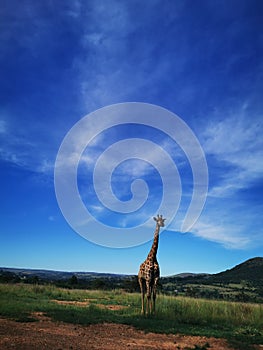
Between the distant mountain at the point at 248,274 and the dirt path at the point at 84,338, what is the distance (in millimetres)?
38442

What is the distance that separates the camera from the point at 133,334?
9.58 meters

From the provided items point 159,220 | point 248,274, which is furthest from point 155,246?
point 248,274

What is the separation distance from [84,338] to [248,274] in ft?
165

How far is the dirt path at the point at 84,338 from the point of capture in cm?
746

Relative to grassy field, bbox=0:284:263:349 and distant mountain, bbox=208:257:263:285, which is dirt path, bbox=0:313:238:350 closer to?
grassy field, bbox=0:284:263:349

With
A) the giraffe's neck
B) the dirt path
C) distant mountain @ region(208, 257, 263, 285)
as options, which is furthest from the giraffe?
distant mountain @ region(208, 257, 263, 285)

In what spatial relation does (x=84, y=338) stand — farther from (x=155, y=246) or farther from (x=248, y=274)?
(x=248, y=274)

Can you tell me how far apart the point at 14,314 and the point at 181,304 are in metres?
7.01

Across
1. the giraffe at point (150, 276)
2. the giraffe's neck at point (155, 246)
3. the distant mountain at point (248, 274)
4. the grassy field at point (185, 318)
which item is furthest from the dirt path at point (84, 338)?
the distant mountain at point (248, 274)

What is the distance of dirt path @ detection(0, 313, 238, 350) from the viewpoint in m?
7.46

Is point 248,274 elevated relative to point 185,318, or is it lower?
elevated

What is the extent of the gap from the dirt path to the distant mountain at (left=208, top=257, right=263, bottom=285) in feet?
126

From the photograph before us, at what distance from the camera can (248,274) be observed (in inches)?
2106

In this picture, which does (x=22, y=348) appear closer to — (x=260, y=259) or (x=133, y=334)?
(x=133, y=334)
